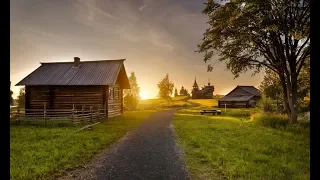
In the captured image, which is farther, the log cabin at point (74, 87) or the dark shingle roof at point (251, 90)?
the dark shingle roof at point (251, 90)

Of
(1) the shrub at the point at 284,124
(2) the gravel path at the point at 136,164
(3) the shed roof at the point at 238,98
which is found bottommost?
(2) the gravel path at the point at 136,164

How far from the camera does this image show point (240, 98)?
2318 inches

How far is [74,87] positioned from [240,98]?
148 feet

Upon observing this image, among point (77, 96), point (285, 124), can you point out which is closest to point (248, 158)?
point (285, 124)

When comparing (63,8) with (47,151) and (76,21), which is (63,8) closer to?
(76,21)

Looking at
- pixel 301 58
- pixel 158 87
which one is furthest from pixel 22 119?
pixel 158 87

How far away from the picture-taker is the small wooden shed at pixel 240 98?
57938mm

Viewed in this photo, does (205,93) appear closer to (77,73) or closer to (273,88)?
(273,88)

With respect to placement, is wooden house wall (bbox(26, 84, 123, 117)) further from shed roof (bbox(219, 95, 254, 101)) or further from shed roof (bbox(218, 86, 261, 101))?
shed roof (bbox(218, 86, 261, 101))

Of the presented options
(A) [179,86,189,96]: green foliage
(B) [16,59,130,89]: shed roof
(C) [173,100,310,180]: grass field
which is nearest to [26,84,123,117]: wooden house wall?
(B) [16,59,130,89]: shed roof

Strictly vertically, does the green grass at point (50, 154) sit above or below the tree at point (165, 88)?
below

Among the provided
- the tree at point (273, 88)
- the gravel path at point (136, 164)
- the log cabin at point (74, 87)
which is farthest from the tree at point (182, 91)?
the gravel path at point (136, 164)

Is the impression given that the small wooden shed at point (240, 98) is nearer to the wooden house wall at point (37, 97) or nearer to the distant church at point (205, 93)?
the distant church at point (205, 93)

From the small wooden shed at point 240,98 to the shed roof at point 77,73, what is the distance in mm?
36508
